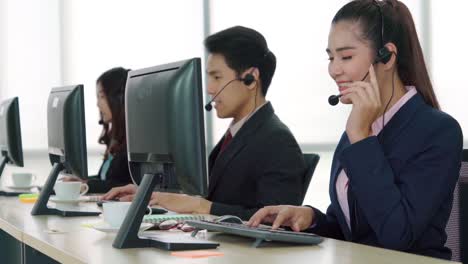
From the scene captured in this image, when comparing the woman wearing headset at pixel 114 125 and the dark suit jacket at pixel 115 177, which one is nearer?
the dark suit jacket at pixel 115 177

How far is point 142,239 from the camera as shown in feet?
5.54

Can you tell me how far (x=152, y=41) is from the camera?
5242 mm

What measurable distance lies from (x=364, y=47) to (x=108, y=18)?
3556mm

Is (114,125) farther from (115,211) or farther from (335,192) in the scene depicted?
(335,192)

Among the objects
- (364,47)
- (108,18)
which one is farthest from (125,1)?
(364,47)

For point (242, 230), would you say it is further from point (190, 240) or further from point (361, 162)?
point (361, 162)

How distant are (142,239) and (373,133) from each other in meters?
0.63

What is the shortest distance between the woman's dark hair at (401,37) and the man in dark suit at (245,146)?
741 mm

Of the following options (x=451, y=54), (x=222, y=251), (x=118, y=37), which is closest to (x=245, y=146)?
(x=222, y=251)

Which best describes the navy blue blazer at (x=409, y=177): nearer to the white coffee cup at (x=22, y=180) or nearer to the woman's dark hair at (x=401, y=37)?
the woman's dark hair at (x=401, y=37)

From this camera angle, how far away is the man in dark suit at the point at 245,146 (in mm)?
2457

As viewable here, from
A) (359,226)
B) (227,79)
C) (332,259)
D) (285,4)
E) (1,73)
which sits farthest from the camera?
(285,4)

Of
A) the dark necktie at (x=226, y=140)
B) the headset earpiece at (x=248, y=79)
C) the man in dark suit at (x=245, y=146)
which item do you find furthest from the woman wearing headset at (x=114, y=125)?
the headset earpiece at (x=248, y=79)

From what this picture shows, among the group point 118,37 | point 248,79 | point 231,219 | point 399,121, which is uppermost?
point 118,37
